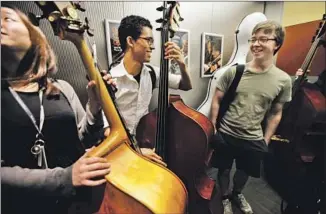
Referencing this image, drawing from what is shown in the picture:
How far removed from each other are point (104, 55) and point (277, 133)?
831 millimetres

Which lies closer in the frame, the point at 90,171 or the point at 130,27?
the point at 90,171

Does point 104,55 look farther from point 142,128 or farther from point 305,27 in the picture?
point 305,27

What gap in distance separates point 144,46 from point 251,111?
508mm

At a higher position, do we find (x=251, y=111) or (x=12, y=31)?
(x=12, y=31)

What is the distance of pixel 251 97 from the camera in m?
0.77

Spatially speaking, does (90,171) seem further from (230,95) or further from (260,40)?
(260,40)

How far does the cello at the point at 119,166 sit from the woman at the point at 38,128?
31 mm

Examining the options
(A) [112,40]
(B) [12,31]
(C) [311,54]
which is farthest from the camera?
(C) [311,54]

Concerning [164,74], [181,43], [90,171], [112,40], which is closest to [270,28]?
[181,43]

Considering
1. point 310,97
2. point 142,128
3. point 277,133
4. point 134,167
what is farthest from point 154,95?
point 310,97

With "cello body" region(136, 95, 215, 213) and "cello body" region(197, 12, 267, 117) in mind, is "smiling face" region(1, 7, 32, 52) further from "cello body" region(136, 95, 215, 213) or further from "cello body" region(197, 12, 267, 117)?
"cello body" region(197, 12, 267, 117)

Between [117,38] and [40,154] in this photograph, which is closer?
[40,154]

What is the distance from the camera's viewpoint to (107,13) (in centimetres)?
59

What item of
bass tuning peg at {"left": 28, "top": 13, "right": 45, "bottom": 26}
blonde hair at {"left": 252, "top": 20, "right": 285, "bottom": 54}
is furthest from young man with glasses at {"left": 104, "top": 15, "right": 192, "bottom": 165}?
blonde hair at {"left": 252, "top": 20, "right": 285, "bottom": 54}
